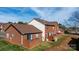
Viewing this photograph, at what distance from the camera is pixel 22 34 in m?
2.09

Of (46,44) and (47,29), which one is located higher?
(47,29)

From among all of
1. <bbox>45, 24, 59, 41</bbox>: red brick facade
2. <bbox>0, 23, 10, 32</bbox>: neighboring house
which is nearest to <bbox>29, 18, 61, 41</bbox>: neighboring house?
<bbox>45, 24, 59, 41</bbox>: red brick facade

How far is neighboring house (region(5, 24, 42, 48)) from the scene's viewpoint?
6.84 ft

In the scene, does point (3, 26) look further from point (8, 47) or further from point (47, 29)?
point (47, 29)

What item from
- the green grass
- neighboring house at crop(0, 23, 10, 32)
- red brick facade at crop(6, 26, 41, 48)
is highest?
neighboring house at crop(0, 23, 10, 32)

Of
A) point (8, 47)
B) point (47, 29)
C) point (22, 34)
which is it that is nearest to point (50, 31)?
point (47, 29)

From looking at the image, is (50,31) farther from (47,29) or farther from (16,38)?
(16,38)

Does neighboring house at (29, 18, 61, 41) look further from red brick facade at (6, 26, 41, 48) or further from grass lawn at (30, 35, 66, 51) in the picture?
red brick facade at (6, 26, 41, 48)

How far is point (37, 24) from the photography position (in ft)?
7.00

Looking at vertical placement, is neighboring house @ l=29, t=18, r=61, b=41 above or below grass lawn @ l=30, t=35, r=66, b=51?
above

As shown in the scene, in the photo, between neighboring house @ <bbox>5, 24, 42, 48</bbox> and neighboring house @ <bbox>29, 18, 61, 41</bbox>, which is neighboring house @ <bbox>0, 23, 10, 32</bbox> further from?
neighboring house @ <bbox>29, 18, 61, 41</bbox>
